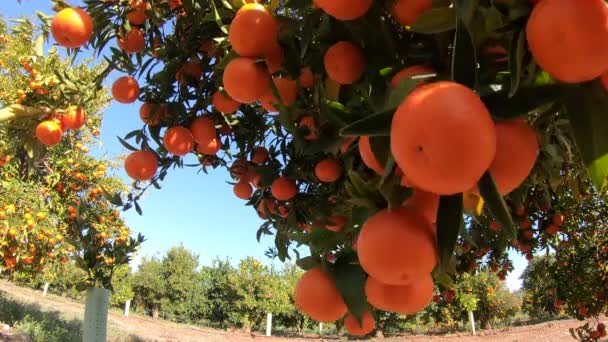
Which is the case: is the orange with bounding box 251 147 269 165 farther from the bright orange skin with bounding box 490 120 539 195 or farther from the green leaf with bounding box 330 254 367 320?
the bright orange skin with bounding box 490 120 539 195

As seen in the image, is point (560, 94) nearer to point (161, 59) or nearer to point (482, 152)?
point (482, 152)

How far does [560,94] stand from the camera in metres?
0.64

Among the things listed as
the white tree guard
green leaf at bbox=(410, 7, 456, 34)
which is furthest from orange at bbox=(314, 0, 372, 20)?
the white tree guard

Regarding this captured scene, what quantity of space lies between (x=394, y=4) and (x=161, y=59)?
53.2 inches

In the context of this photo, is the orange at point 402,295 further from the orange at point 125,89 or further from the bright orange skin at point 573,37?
the orange at point 125,89

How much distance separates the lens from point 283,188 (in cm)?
210

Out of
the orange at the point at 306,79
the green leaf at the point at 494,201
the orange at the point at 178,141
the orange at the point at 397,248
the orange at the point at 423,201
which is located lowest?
the orange at the point at 397,248

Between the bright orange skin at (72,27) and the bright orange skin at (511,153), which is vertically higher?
the bright orange skin at (72,27)

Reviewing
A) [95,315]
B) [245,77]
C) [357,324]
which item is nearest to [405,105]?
[357,324]

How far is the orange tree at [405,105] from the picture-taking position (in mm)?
549

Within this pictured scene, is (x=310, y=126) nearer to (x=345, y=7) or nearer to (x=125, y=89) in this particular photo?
(x=345, y=7)

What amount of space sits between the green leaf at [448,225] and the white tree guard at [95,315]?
2223 mm

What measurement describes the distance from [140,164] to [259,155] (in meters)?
0.59

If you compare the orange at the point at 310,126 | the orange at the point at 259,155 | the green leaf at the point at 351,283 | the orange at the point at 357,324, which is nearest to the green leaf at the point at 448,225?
the green leaf at the point at 351,283
